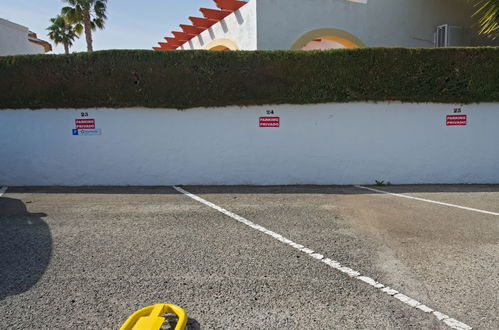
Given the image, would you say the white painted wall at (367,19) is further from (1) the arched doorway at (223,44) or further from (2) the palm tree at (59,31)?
(2) the palm tree at (59,31)

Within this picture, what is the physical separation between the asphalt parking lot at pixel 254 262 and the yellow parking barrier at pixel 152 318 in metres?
0.14

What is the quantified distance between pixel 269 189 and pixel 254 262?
13.9 ft

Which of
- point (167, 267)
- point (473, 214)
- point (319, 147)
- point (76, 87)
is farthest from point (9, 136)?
point (473, 214)

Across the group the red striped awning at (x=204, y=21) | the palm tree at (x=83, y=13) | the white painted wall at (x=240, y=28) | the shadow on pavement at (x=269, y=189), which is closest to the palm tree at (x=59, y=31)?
the palm tree at (x=83, y=13)

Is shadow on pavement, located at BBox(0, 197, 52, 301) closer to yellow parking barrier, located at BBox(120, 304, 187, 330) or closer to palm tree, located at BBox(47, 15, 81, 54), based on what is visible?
yellow parking barrier, located at BBox(120, 304, 187, 330)

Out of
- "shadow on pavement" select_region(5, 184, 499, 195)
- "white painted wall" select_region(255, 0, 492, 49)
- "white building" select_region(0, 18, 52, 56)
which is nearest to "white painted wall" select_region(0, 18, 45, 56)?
"white building" select_region(0, 18, 52, 56)

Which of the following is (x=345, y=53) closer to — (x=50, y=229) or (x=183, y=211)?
(x=183, y=211)

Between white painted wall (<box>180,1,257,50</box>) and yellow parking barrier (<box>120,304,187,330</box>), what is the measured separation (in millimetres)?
11084

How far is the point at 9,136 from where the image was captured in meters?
8.34

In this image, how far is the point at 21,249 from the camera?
423cm

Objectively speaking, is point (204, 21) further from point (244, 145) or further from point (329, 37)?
point (244, 145)

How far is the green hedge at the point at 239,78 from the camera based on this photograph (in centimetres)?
823

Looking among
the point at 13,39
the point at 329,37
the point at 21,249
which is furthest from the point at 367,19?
the point at 13,39

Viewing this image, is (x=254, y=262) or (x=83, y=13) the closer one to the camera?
(x=254, y=262)
